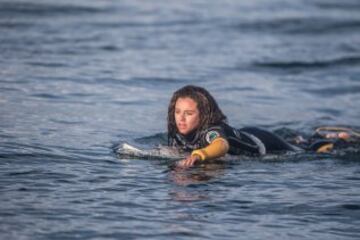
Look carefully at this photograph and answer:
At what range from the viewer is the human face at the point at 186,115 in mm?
10797

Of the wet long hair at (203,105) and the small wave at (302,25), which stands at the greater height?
the small wave at (302,25)

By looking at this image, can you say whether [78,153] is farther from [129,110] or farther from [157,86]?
[157,86]

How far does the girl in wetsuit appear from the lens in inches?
418

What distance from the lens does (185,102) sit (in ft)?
35.6

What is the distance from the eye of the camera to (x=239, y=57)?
21.0 m

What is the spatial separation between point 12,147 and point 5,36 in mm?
10242

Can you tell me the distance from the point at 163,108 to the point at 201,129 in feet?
14.2

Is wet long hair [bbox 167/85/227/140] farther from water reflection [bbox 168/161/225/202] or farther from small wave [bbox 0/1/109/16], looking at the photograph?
small wave [bbox 0/1/109/16]

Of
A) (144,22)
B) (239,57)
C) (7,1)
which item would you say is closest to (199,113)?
(239,57)

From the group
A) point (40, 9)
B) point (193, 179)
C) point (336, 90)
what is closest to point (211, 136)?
point (193, 179)

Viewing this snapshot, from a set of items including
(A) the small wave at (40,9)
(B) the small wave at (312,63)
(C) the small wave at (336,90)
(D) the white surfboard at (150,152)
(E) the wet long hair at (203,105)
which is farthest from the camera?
(A) the small wave at (40,9)

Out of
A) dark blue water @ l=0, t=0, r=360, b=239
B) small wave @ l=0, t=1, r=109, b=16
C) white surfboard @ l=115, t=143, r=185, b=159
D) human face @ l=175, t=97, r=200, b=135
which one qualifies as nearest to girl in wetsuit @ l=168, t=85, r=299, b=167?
human face @ l=175, t=97, r=200, b=135

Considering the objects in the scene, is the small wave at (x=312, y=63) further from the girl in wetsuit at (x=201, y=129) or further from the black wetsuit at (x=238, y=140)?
the girl in wetsuit at (x=201, y=129)

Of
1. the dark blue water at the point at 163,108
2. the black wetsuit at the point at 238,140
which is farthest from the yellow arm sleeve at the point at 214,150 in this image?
the dark blue water at the point at 163,108
